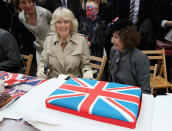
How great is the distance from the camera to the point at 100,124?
2.35ft

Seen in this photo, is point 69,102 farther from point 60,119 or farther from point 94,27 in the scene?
point 94,27

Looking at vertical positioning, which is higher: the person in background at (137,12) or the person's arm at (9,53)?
the person in background at (137,12)

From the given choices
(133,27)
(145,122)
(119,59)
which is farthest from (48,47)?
(145,122)

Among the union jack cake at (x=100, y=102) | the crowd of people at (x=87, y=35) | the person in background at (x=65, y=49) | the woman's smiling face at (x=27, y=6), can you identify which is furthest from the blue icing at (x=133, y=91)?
the woman's smiling face at (x=27, y=6)

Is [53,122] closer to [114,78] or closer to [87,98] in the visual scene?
[87,98]

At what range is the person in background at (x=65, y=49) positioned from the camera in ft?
6.56

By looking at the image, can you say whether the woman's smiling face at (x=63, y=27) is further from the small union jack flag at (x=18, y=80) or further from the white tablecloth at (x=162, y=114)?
the white tablecloth at (x=162, y=114)

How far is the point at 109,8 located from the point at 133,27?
118 centimetres

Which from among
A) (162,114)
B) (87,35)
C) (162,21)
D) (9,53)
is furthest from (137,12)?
(162,114)

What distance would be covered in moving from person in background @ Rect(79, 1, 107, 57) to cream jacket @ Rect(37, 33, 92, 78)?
2.62 feet

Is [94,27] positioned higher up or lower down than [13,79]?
higher up

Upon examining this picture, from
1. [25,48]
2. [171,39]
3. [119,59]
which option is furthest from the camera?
[25,48]

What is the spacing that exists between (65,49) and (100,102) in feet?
4.45

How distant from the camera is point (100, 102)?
0.78 metres
